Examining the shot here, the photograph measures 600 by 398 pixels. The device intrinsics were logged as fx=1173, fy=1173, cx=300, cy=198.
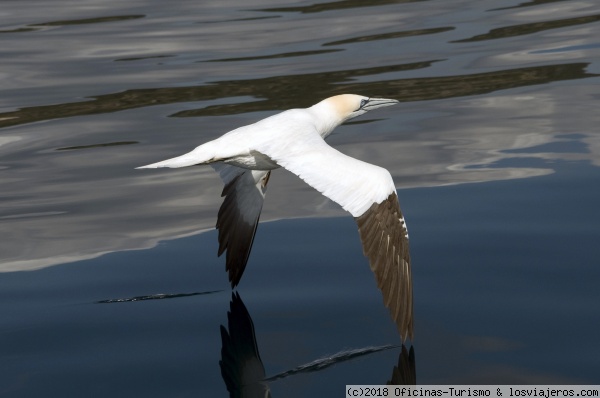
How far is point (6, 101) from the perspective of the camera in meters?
→ 13.6

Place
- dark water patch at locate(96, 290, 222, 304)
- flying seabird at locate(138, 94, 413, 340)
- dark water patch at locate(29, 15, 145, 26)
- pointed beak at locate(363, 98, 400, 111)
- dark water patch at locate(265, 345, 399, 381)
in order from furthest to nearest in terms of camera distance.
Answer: dark water patch at locate(29, 15, 145, 26) < pointed beak at locate(363, 98, 400, 111) < dark water patch at locate(96, 290, 222, 304) < flying seabird at locate(138, 94, 413, 340) < dark water patch at locate(265, 345, 399, 381)

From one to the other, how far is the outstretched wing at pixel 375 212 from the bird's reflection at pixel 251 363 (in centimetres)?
31

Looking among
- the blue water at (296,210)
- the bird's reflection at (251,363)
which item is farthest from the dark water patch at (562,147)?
the bird's reflection at (251,363)

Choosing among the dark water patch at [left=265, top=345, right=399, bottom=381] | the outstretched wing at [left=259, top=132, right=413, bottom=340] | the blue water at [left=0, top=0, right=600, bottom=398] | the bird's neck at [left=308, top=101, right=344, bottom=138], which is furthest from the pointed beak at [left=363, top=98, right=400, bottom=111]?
the dark water patch at [left=265, top=345, right=399, bottom=381]

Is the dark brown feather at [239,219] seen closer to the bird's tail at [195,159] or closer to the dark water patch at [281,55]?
the bird's tail at [195,159]

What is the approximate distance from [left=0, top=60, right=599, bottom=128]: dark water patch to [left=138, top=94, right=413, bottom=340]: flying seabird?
366cm

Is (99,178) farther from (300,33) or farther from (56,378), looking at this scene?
(300,33)

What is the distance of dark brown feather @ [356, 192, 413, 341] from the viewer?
6844mm

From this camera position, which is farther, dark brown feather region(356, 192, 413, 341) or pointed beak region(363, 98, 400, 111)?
pointed beak region(363, 98, 400, 111)

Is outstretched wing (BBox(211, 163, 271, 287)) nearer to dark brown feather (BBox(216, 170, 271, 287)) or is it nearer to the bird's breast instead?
dark brown feather (BBox(216, 170, 271, 287))

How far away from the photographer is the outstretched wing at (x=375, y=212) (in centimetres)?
688

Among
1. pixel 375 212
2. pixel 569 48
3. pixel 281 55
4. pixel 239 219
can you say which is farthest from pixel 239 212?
pixel 569 48

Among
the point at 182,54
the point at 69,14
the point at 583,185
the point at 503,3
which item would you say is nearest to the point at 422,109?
the point at 583,185

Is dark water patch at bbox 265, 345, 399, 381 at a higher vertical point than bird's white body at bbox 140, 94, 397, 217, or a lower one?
lower
